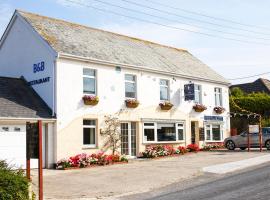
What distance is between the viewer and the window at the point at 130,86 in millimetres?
25266

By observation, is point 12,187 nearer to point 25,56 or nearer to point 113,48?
point 25,56

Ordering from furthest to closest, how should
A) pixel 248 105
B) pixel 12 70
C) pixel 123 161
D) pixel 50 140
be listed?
pixel 248 105 < pixel 12 70 < pixel 123 161 < pixel 50 140

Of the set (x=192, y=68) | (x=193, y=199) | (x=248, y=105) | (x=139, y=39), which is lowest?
(x=193, y=199)

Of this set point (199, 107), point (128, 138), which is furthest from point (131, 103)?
point (199, 107)

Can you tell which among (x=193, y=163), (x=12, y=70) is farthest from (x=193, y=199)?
(x=12, y=70)

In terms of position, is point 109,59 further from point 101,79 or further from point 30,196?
point 30,196

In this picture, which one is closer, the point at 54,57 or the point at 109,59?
the point at 54,57

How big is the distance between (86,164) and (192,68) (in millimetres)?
13524

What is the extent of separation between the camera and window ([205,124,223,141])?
3117cm

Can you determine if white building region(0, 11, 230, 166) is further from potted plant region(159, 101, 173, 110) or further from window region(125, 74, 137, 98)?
potted plant region(159, 101, 173, 110)

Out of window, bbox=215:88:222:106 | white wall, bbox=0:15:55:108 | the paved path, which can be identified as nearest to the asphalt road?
the paved path

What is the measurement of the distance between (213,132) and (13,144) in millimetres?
16470

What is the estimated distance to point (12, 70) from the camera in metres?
24.7

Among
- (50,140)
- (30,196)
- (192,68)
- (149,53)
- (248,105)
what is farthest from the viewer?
(248,105)
